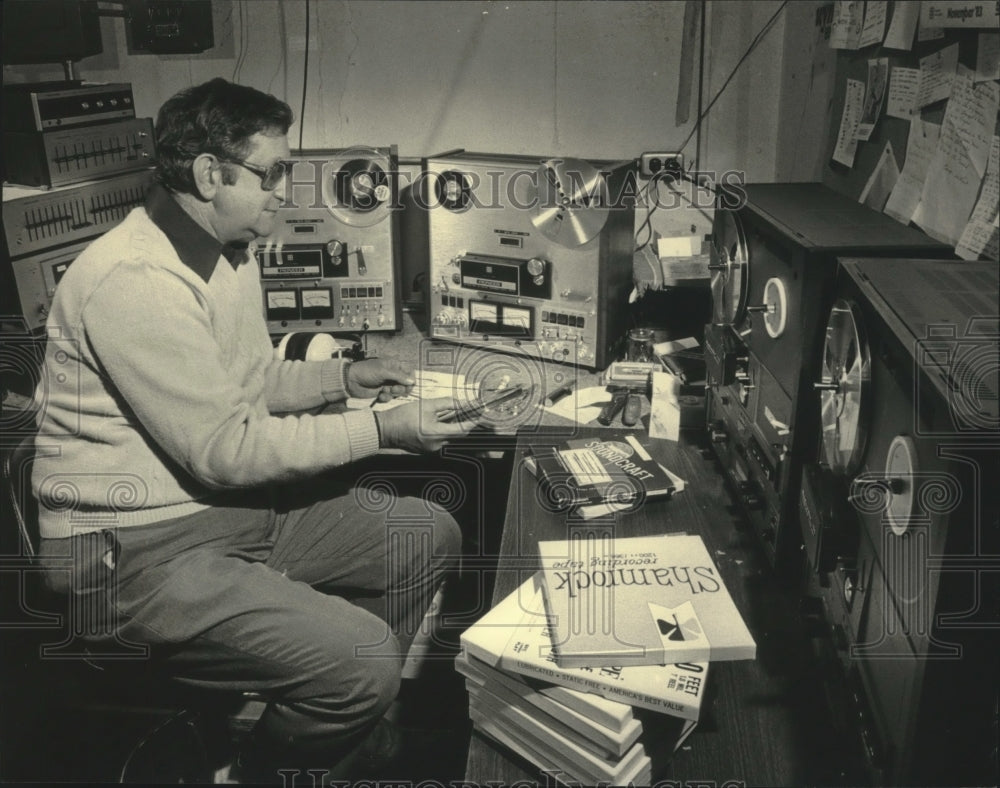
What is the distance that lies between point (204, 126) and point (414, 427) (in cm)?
68

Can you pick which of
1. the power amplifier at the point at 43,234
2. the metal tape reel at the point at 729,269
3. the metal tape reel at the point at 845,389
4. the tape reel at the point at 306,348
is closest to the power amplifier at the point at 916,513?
the metal tape reel at the point at 845,389

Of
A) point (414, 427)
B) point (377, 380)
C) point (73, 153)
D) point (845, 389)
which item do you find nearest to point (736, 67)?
point (377, 380)

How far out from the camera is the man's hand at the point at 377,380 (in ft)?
6.69

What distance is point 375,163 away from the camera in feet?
7.55

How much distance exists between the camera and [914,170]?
149 centimetres

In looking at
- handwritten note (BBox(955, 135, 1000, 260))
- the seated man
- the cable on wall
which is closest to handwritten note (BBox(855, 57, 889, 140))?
handwritten note (BBox(955, 135, 1000, 260))

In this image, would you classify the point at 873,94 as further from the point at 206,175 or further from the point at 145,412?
the point at 145,412

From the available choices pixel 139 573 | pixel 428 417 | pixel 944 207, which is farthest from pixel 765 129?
pixel 139 573

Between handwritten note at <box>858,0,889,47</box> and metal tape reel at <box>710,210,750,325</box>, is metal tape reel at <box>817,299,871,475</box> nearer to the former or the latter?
metal tape reel at <box>710,210,750,325</box>

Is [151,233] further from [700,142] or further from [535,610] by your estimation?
[700,142]

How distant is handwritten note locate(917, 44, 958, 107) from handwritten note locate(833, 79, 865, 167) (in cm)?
30

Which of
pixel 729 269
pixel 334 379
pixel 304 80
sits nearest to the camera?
pixel 729 269

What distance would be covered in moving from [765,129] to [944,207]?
117 centimetres

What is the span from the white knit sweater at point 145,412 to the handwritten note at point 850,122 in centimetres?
112
